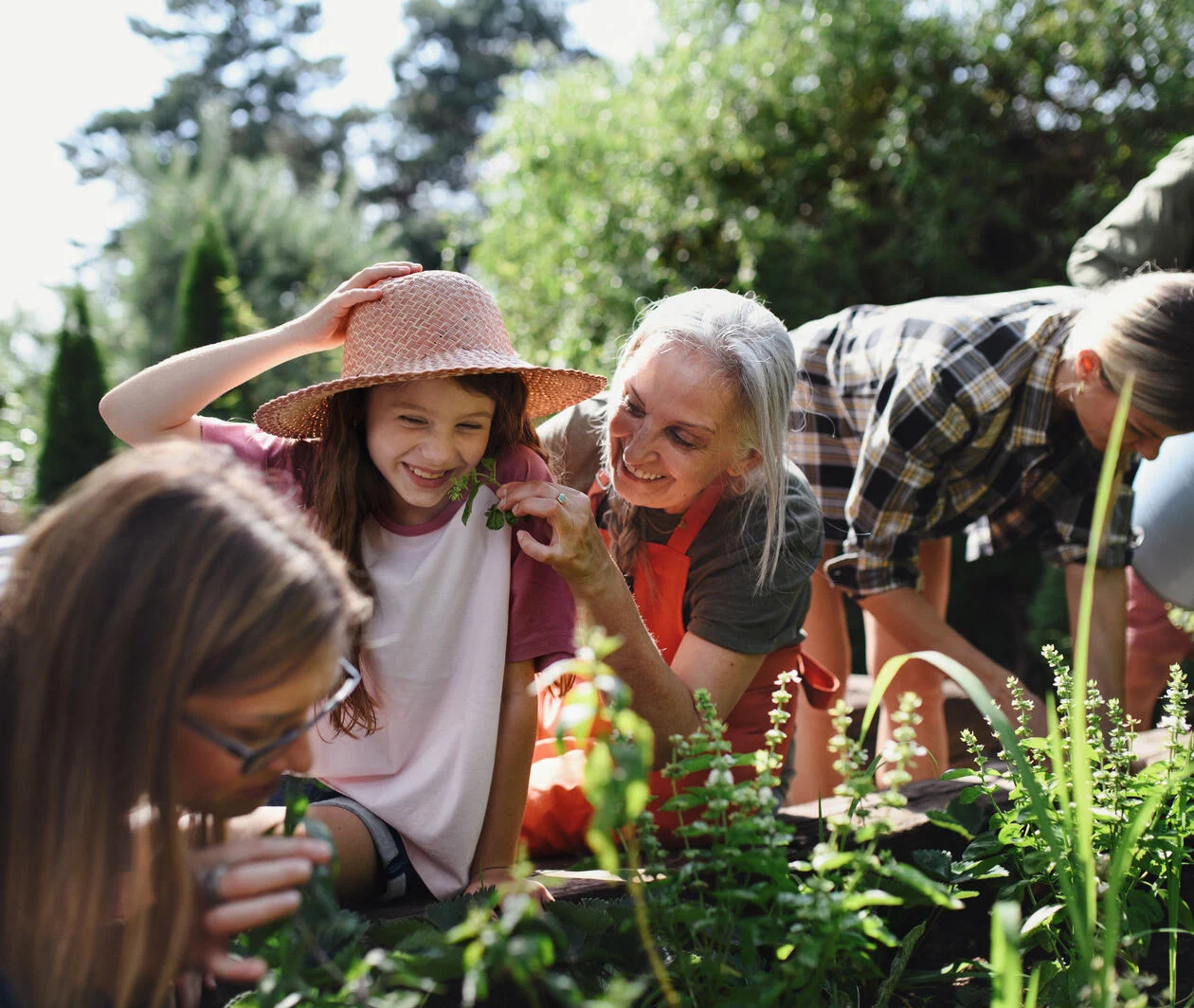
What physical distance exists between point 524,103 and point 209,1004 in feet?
18.3

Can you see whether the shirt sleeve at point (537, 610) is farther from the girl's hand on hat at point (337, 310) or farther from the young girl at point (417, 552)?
the girl's hand on hat at point (337, 310)

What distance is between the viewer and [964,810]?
1532mm

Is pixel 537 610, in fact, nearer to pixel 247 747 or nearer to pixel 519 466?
pixel 519 466

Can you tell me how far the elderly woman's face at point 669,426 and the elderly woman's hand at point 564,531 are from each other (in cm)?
34

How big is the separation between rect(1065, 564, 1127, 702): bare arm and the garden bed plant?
866 millimetres

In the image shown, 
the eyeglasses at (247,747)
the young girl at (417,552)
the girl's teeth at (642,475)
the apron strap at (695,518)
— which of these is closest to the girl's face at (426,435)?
the young girl at (417,552)

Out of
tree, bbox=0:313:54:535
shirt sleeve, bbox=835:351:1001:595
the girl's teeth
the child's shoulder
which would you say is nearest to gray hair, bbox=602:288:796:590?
the girl's teeth

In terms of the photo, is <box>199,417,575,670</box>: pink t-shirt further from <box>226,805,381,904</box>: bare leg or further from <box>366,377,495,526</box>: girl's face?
<box>226,805,381,904</box>: bare leg

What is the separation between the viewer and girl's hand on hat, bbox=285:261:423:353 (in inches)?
79.5

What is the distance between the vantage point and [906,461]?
2730 mm

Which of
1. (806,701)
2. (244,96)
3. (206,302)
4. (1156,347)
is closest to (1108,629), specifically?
(1156,347)

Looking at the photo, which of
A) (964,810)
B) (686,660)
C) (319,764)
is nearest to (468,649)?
(319,764)

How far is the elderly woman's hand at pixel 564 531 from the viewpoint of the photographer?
5.75 feet

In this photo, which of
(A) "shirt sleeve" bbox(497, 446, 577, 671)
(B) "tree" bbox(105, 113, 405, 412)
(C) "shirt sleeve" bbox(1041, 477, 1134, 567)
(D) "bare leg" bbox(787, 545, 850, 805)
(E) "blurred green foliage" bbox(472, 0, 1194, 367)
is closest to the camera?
(A) "shirt sleeve" bbox(497, 446, 577, 671)
